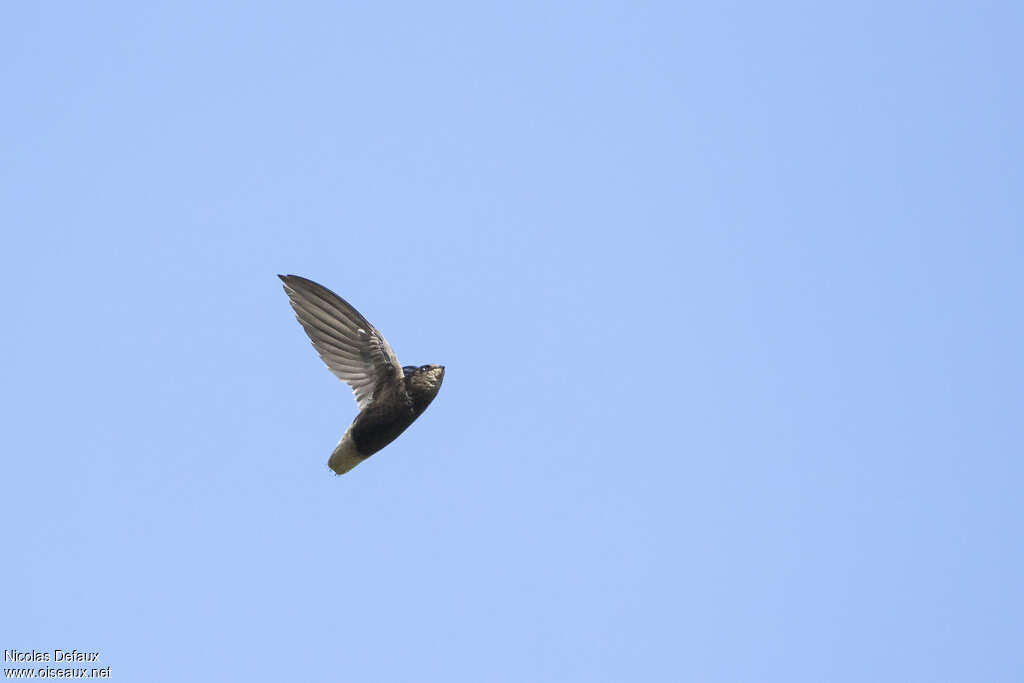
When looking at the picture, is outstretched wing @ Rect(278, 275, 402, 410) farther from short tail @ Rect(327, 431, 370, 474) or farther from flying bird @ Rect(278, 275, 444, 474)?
short tail @ Rect(327, 431, 370, 474)

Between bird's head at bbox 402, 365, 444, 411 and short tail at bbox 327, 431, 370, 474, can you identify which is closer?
bird's head at bbox 402, 365, 444, 411

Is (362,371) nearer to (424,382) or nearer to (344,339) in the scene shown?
(344,339)

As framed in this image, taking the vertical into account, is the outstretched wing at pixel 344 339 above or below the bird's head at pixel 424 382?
above

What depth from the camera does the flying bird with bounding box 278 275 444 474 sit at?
1129 centimetres

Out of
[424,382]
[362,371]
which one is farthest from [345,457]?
[424,382]


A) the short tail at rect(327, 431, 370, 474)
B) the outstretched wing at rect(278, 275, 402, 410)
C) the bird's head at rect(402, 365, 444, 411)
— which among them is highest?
the outstretched wing at rect(278, 275, 402, 410)

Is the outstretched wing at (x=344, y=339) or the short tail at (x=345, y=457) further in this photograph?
the short tail at (x=345, y=457)

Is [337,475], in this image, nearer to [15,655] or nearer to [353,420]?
[353,420]

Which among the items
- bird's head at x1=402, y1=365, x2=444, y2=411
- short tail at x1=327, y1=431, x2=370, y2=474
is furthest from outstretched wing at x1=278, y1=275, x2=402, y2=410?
short tail at x1=327, y1=431, x2=370, y2=474

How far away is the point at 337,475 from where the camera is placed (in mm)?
11922

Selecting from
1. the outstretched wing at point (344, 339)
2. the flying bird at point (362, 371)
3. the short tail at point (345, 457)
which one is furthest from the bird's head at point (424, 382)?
the short tail at point (345, 457)

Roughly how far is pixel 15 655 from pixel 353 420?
4253 mm

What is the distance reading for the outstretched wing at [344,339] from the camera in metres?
11.4

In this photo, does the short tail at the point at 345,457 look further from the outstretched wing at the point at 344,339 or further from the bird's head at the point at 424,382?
the bird's head at the point at 424,382
